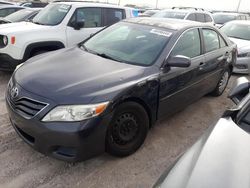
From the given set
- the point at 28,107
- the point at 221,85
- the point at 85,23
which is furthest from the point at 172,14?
the point at 28,107

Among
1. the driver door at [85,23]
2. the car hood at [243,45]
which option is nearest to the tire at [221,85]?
the car hood at [243,45]

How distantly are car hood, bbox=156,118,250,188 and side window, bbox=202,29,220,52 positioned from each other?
2.66 meters

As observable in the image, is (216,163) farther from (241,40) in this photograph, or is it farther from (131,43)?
(241,40)

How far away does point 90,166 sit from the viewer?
9.62ft

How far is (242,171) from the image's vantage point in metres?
1.55

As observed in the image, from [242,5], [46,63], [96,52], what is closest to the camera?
[46,63]

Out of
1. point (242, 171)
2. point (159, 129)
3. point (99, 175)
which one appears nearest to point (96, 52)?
point (159, 129)

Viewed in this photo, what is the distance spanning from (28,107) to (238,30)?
764 centimetres

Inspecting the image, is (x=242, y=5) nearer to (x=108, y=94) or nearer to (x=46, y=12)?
(x=46, y=12)

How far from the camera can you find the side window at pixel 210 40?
4.35 m

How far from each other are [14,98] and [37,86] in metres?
0.32

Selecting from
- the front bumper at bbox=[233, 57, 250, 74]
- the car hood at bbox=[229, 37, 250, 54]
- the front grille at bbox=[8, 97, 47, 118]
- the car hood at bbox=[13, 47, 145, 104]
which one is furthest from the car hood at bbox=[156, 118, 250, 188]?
the car hood at bbox=[229, 37, 250, 54]

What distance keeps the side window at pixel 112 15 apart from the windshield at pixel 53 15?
1.02 meters

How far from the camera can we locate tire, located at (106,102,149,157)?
2812 mm
